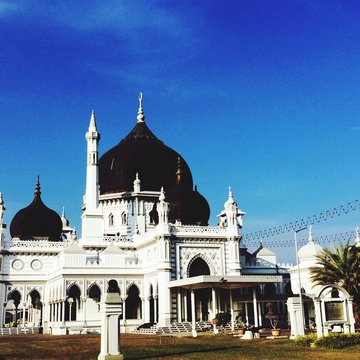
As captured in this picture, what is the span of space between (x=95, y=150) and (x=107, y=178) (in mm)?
6631

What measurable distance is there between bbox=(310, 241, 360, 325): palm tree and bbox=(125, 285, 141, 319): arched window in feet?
70.4

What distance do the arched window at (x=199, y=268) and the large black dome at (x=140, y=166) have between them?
14.6 meters

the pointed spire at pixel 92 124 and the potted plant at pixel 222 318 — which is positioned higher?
the pointed spire at pixel 92 124

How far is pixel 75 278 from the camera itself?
52062 millimetres

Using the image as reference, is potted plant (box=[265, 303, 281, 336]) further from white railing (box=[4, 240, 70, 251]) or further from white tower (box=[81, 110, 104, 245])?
white railing (box=[4, 240, 70, 251])

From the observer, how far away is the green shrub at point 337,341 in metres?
26.2

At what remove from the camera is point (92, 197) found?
199 feet

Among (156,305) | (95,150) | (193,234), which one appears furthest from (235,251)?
(95,150)

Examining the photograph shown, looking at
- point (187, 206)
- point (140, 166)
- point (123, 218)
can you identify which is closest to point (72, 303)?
point (123, 218)

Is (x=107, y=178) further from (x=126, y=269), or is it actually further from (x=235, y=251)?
(x=235, y=251)

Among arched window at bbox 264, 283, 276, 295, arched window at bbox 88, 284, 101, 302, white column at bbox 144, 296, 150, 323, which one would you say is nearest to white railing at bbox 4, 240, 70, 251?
arched window at bbox 88, 284, 101, 302

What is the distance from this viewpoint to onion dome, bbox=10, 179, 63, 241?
62562mm

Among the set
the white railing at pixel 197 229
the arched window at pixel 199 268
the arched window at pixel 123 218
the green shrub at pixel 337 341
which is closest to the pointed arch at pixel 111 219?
the arched window at pixel 123 218

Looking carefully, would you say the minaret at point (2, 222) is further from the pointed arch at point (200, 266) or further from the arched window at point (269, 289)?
the arched window at point (269, 289)
